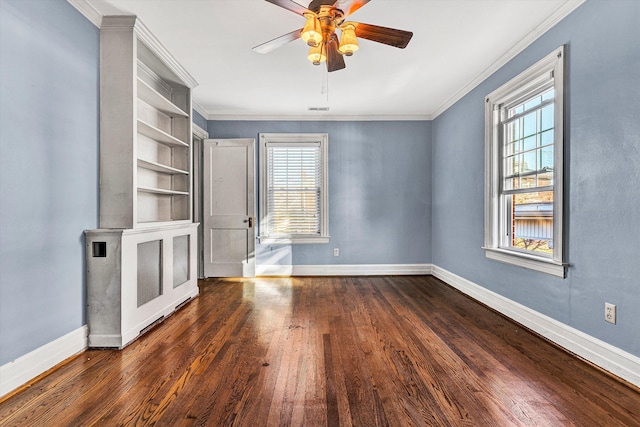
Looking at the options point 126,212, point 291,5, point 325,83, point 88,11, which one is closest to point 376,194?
point 325,83

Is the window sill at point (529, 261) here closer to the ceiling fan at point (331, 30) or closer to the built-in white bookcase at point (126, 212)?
the ceiling fan at point (331, 30)

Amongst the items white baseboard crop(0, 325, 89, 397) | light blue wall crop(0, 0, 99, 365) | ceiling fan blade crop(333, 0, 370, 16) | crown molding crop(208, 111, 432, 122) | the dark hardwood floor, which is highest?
crown molding crop(208, 111, 432, 122)

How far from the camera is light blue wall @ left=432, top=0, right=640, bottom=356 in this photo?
6.44 ft

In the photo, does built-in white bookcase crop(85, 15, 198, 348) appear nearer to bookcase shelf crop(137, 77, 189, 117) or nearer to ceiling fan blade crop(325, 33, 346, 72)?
bookcase shelf crop(137, 77, 189, 117)

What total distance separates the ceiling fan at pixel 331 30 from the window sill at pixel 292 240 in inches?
124

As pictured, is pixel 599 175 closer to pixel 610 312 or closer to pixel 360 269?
pixel 610 312

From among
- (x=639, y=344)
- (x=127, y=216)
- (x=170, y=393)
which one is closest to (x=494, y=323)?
(x=639, y=344)

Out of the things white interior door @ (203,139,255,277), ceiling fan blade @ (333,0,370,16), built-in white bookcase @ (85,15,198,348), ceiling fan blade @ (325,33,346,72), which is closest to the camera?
ceiling fan blade @ (333,0,370,16)

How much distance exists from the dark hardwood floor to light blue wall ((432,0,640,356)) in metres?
0.38

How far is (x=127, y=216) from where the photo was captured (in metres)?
2.60

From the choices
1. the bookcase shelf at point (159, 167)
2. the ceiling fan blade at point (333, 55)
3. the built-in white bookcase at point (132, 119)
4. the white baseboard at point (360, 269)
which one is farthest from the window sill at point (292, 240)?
the ceiling fan blade at point (333, 55)

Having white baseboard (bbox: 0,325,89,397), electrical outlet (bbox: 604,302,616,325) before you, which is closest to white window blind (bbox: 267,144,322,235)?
white baseboard (bbox: 0,325,89,397)

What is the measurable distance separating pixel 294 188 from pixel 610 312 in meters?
3.99

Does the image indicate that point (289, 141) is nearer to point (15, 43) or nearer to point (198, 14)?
point (198, 14)
